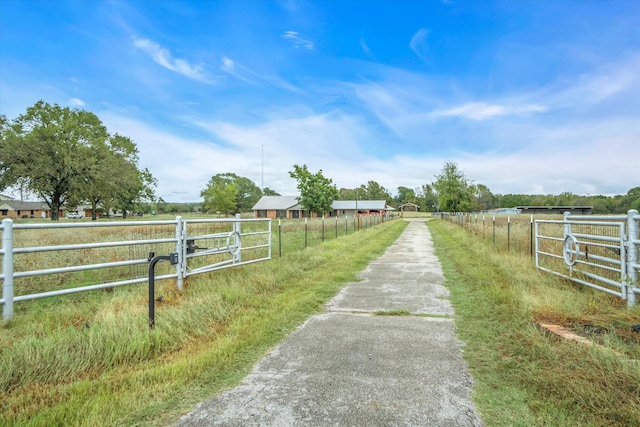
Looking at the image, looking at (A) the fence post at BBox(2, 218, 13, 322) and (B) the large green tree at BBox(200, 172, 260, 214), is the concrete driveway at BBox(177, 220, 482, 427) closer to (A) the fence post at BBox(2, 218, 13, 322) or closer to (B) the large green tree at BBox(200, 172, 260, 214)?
(A) the fence post at BBox(2, 218, 13, 322)

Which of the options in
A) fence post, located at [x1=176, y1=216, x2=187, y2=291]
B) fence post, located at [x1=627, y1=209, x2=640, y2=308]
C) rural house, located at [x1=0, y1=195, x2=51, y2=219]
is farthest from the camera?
rural house, located at [x1=0, y1=195, x2=51, y2=219]

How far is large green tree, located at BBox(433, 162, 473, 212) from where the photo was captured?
47.6 meters

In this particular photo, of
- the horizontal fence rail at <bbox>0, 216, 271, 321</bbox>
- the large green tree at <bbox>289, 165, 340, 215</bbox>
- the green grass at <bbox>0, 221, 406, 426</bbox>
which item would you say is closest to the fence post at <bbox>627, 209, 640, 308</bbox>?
the green grass at <bbox>0, 221, 406, 426</bbox>

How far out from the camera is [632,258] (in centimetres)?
416

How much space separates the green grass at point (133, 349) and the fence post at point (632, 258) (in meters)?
4.08

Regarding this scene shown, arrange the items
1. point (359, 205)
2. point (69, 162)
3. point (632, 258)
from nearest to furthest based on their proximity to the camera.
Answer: point (632, 258)
point (69, 162)
point (359, 205)

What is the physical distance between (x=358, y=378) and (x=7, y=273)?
397 cm

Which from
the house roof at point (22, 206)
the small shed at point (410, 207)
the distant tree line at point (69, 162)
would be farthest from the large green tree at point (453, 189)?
the house roof at point (22, 206)

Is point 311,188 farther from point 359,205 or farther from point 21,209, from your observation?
point 21,209

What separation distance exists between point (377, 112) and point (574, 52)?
946cm

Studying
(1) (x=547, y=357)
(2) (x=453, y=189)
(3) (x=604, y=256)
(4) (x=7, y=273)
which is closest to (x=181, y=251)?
(4) (x=7, y=273)

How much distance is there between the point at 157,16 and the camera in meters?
10.1

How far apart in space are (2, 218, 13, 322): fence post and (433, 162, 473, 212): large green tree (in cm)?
4915

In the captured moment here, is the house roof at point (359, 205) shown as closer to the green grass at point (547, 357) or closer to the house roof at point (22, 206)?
the house roof at point (22, 206)
